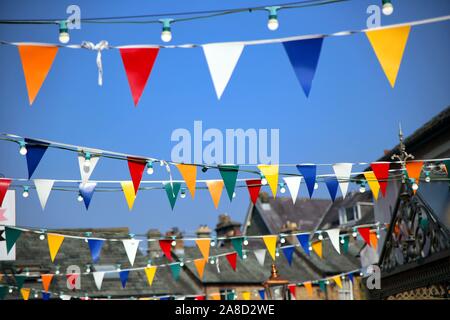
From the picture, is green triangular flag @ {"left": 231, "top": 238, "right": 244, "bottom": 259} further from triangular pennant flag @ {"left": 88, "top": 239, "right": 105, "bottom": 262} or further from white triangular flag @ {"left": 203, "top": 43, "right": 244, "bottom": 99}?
white triangular flag @ {"left": 203, "top": 43, "right": 244, "bottom": 99}

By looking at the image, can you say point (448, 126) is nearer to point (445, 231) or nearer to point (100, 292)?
point (445, 231)

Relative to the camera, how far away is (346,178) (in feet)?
39.1

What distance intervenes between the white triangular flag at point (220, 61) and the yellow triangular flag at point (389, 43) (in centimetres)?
120

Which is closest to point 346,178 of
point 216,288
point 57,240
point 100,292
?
point 57,240

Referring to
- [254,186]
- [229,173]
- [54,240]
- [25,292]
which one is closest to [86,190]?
[229,173]

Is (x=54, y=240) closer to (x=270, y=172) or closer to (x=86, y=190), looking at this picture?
(x=86, y=190)

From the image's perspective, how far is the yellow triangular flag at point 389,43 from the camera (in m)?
7.02

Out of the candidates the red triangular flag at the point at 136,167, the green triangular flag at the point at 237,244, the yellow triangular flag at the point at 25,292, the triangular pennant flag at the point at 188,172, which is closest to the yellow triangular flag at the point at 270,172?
the triangular pennant flag at the point at 188,172

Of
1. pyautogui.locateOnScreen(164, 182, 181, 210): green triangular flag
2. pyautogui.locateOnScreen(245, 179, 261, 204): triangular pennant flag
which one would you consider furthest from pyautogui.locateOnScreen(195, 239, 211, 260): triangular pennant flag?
pyautogui.locateOnScreen(164, 182, 181, 210): green triangular flag

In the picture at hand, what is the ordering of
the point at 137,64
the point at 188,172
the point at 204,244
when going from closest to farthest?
the point at 137,64
the point at 188,172
the point at 204,244

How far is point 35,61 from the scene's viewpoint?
748 centimetres

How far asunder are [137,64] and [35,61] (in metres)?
0.91

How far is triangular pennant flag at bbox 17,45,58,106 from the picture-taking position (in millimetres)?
7422

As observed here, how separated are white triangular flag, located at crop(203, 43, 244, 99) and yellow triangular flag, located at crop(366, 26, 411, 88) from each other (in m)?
1.20
